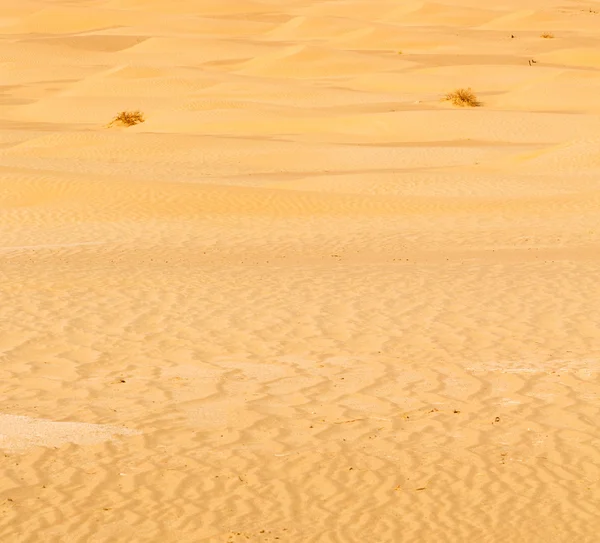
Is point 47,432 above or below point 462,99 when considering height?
above

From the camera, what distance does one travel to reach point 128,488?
20.4 ft

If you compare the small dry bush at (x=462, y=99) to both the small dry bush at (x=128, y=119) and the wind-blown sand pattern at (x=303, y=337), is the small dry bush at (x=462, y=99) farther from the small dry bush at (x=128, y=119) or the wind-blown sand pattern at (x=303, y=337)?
the small dry bush at (x=128, y=119)

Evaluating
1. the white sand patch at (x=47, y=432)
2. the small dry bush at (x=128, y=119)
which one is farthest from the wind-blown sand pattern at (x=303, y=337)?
the small dry bush at (x=128, y=119)

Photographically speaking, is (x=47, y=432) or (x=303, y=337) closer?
(x=47, y=432)

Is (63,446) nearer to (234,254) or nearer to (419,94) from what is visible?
(234,254)

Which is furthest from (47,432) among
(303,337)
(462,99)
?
(462,99)

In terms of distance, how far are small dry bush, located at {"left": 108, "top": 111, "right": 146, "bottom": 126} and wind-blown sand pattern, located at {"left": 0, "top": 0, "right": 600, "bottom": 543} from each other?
14.9 ft

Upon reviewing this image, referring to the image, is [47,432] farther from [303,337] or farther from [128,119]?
[128,119]

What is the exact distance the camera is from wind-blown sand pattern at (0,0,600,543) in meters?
6.05

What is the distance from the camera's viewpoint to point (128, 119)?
3525 centimetres

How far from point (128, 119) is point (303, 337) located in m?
26.4

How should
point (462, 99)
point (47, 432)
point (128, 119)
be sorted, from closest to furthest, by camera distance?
point (47, 432) → point (128, 119) → point (462, 99)

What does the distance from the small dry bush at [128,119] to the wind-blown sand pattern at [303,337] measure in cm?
454

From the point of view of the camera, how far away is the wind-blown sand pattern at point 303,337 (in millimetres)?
6055
